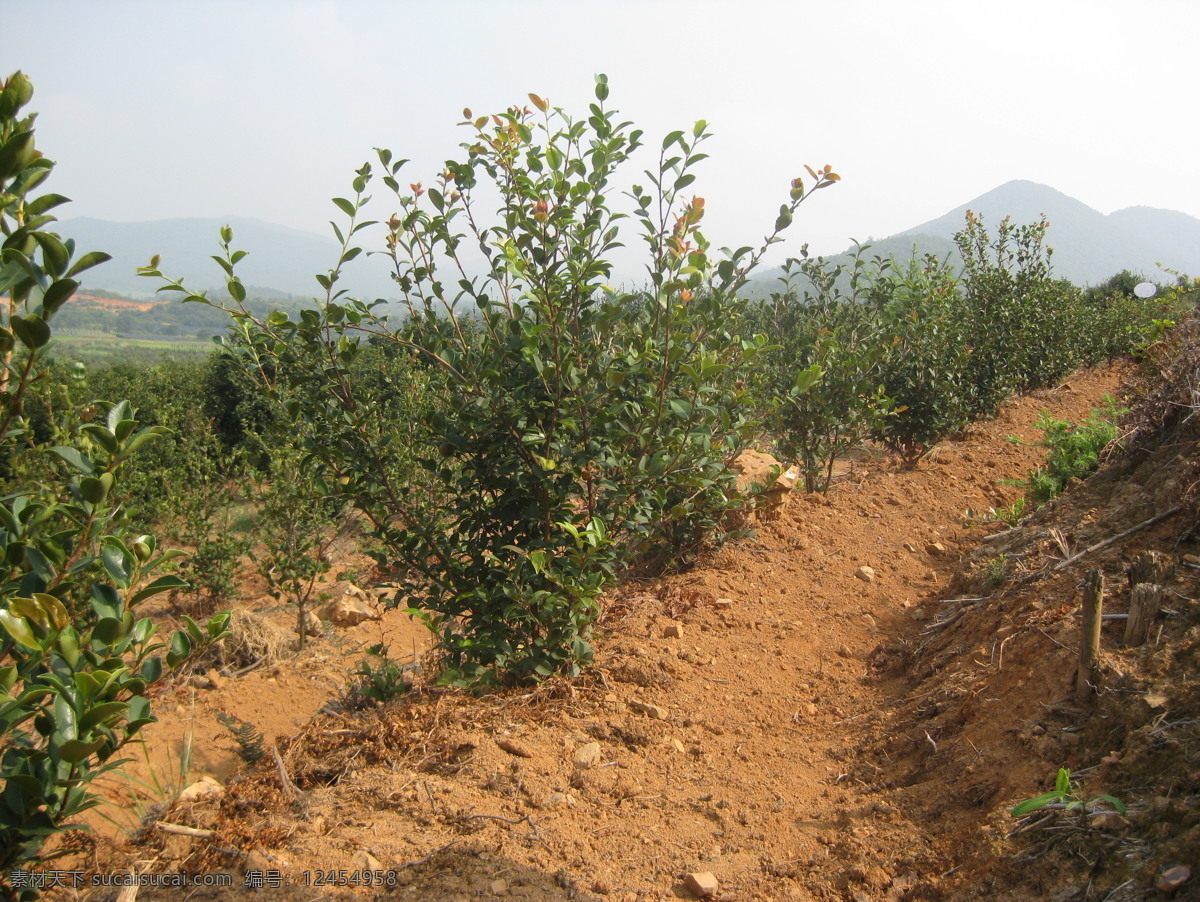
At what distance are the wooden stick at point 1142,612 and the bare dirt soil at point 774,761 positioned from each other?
54mm

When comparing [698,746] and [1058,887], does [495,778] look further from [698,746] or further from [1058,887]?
[1058,887]

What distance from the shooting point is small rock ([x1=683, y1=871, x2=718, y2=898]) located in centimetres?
215

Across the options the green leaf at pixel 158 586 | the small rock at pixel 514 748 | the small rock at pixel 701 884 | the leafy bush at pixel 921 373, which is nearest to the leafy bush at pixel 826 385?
the leafy bush at pixel 921 373

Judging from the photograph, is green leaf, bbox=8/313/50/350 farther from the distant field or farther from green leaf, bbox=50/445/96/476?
the distant field

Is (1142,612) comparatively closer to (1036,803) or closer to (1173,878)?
(1036,803)

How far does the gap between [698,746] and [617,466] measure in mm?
1204

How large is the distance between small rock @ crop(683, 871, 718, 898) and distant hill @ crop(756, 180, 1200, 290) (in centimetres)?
6744

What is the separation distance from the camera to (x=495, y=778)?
8.63 feet

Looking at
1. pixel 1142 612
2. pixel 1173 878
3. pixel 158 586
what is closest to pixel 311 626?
pixel 158 586

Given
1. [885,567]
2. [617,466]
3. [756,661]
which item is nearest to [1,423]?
[617,466]

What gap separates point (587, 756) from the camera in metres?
2.83

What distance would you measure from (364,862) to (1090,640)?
241 centimetres

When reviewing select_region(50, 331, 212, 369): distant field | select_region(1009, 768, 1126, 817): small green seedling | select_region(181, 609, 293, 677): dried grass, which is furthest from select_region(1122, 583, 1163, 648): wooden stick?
select_region(50, 331, 212, 369): distant field

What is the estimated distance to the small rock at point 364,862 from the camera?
2062mm
